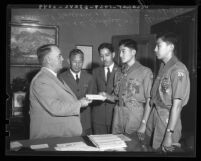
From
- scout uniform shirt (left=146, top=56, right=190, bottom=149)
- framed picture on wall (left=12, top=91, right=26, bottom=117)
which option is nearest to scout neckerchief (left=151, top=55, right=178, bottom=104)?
scout uniform shirt (left=146, top=56, right=190, bottom=149)

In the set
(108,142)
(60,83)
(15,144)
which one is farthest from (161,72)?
(15,144)

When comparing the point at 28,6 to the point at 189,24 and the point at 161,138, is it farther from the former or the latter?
the point at 161,138

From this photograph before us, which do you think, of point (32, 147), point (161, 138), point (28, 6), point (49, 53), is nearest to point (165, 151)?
point (161, 138)

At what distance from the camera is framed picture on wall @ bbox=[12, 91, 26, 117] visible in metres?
2.19

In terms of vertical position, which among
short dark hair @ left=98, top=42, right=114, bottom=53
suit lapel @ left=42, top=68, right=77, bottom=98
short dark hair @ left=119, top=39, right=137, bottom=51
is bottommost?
suit lapel @ left=42, top=68, right=77, bottom=98

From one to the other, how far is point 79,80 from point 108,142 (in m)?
0.56

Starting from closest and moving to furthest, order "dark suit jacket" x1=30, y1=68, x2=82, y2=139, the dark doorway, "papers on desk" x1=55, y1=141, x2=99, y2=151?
"papers on desk" x1=55, y1=141, x2=99, y2=151 < "dark suit jacket" x1=30, y1=68, x2=82, y2=139 < the dark doorway

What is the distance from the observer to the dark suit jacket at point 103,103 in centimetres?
221

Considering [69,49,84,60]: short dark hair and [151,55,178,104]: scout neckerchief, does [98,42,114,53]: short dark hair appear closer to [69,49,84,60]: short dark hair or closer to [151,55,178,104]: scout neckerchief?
[69,49,84,60]: short dark hair

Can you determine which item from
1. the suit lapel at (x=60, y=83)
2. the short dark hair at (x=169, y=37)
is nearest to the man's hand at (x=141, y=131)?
the suit lapel at (x=60, y=83)

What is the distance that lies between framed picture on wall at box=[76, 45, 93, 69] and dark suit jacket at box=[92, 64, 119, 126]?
7 cm

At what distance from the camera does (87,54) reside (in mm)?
2193

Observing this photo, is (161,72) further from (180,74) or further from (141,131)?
(141,131)

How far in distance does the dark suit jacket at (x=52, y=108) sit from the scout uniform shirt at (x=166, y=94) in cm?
63
